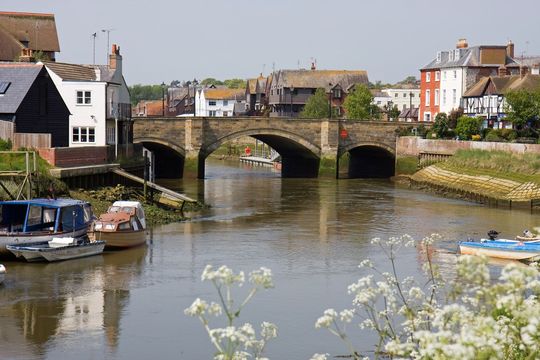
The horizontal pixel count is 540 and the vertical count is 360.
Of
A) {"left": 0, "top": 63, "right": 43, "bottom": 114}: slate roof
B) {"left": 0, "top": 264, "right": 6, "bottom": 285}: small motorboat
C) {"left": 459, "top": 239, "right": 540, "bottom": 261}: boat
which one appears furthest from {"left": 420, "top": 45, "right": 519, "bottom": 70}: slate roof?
{"left": 0, "top": 264, "right": 6, "bottom": 285}: small motorboat

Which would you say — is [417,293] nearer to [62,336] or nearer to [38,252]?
[62,336]

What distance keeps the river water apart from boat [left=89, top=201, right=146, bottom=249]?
685 millimetres

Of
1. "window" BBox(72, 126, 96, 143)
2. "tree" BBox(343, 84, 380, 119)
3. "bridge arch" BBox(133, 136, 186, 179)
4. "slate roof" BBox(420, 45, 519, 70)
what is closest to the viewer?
"window" BBox(72, 126, 96, 143)

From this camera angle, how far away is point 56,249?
33344 millimetres

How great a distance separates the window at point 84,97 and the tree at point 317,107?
60.4 meters

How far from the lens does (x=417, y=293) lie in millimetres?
11148

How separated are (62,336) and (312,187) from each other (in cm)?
4890

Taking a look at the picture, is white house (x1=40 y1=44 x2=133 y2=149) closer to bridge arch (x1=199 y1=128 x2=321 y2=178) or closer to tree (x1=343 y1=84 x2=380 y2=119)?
bridge arch (x1=199 y1=128 x2=321 y2=178)

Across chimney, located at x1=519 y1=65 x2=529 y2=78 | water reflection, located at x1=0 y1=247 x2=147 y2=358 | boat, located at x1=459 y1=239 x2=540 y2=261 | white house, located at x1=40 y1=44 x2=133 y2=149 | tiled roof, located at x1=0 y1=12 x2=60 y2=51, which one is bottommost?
water reflection, located at x1=0 y1=247 x2=147 y2=358

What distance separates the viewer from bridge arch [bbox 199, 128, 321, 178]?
79.8 metres

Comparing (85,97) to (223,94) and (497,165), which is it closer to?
(497,165)

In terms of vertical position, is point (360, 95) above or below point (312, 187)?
above

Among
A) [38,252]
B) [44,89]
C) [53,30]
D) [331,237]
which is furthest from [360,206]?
[53,30]

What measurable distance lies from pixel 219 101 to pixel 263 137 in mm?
71518
